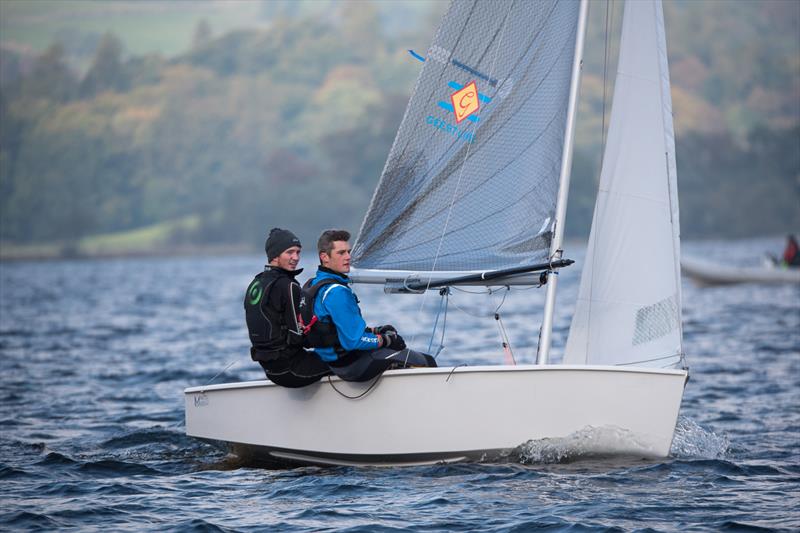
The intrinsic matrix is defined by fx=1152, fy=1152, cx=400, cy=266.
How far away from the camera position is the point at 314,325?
301 inches

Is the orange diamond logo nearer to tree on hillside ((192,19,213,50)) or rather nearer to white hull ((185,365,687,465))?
white hull ((185,365,687,465))

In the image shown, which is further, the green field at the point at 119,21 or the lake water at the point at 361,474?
the green field at the point at 119,21

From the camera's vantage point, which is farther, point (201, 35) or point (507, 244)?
point (201, 35)

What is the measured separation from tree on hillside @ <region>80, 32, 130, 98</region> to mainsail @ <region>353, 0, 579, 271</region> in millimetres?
164594

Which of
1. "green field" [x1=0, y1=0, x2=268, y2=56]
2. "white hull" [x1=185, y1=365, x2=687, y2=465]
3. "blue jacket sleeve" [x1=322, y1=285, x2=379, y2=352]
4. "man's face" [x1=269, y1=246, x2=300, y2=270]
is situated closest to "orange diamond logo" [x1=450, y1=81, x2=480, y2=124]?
"man's face" [x1=269, y1=246, x2=300, y2=270]

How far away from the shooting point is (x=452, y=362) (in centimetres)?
1536

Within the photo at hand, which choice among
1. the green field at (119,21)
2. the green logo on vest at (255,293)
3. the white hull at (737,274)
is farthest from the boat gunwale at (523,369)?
the green field at (119,21)

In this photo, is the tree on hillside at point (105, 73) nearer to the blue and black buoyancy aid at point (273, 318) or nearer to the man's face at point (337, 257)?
the blue and black buoyancy aid at point (273, 318)

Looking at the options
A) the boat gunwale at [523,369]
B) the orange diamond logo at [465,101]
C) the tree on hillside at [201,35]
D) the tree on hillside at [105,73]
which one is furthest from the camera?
the tree on hillside at [201,35]

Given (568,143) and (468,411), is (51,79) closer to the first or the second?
(568,143)

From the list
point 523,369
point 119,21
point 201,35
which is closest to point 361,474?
point 523,369

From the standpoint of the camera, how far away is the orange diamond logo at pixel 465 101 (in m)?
8.52

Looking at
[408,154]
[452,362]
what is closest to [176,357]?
[452,362]

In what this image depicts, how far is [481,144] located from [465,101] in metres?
0.34
